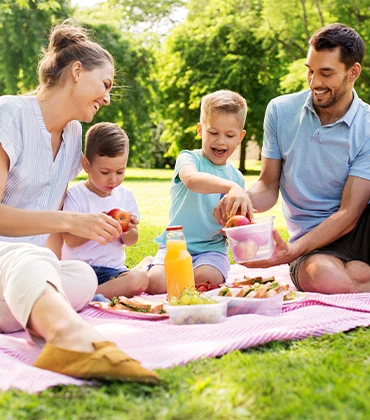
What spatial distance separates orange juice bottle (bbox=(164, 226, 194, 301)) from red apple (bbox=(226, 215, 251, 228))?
0.80 ft

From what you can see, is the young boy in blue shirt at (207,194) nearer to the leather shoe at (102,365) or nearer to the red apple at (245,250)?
the red apple at (245,250)

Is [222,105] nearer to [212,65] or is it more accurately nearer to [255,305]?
[255,305]

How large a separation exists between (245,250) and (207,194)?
2.96 feet

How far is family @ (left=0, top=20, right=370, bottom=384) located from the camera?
3.43m

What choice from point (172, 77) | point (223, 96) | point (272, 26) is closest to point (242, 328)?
point (223, 96)

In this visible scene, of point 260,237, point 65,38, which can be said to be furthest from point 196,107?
point 260,237

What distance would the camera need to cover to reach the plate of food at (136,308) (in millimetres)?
3387

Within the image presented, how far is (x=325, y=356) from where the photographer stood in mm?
2551

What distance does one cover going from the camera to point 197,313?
10.3ft

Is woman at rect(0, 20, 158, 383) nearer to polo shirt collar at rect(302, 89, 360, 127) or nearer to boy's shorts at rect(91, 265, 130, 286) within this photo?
boy's shorts at rect(91, 265, 130, 286)

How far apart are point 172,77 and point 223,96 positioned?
26.2 meters

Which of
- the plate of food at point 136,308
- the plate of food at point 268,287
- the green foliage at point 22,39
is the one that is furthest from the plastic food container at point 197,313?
the green foliage at point 22,39

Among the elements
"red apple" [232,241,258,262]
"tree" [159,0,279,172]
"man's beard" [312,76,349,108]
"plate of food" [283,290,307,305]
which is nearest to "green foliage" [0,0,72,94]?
"tree" [159,0,279,172]

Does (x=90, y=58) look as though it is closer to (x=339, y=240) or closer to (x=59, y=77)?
(x=59, y=77)
